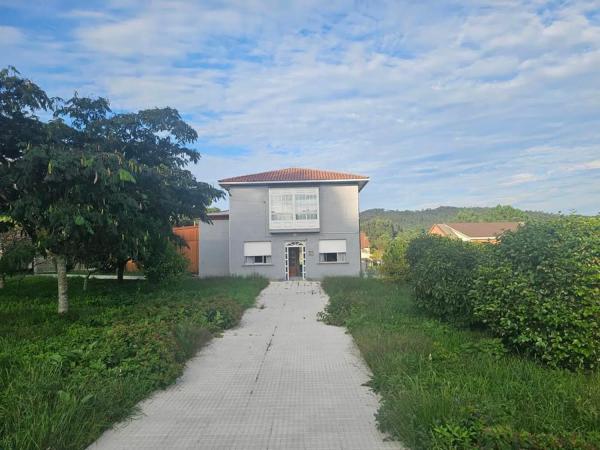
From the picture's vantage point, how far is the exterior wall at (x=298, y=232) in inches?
1009

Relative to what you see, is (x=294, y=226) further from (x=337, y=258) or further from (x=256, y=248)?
(x=337, y=258)

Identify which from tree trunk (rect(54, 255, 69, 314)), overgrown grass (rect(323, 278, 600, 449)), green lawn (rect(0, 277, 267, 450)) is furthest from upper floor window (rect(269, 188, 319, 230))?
overgrown grass (rect(323, 278, 600, 449))

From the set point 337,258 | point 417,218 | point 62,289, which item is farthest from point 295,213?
point 417,218

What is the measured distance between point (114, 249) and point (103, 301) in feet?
8.67

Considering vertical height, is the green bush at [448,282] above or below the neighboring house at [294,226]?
below

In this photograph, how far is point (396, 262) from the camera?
19.0 meters

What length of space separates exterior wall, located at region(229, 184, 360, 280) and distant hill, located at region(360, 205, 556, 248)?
57.6ft

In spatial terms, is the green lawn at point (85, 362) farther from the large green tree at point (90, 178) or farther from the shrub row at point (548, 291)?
the shrub row at point (548, 291)

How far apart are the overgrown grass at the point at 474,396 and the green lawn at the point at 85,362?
110 inches

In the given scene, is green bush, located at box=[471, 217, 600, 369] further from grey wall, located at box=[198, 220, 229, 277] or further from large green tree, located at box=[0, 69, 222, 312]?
grey wall, located at box=[198, 220, 229, 277]

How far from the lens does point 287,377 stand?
617cm

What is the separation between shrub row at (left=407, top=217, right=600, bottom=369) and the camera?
17.8ft

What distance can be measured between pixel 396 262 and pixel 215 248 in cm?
1305

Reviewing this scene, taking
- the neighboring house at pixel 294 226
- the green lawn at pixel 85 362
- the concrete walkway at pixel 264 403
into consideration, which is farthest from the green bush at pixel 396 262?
the concrete walkway at pixel 264 403
